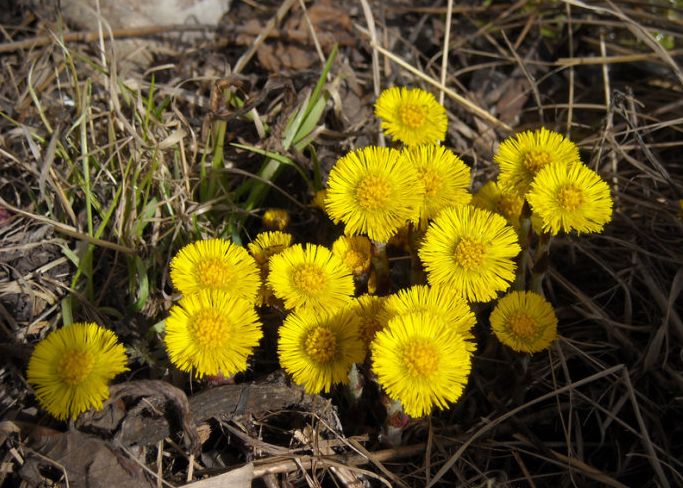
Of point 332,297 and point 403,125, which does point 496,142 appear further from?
point 332,297

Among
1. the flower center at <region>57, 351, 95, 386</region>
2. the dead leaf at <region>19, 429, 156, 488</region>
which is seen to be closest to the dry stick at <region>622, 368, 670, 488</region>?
the dead leaf at <region>19, 429, 156, 488</region>

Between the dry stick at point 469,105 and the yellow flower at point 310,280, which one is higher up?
the dry stick at point 469,105

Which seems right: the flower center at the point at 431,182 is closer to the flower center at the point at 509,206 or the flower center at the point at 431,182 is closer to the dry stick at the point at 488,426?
the flower center at the point at 509,206

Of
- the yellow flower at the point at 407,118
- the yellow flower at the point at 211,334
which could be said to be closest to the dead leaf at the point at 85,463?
the yellow flower at the point at 211,334

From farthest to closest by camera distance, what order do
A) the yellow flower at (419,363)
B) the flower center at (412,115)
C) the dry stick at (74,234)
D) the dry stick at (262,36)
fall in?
1. the dry stick at (262,36)
2. the dry stick at (74,234)
3. the flower center at (412,115)
4. the yellow flower at (419,363)

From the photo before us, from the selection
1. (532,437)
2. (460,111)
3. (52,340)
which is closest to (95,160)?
(52,340)

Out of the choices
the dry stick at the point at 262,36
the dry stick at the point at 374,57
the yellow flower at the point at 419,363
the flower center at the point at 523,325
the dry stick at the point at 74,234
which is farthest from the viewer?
the dry stick at the point at 262,36

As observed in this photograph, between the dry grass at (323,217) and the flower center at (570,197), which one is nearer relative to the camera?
the flower center at (570,197)

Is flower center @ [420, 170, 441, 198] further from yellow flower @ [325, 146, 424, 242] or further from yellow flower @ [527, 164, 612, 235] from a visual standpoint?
yellow flower @ [527, 164, 612, 235]
